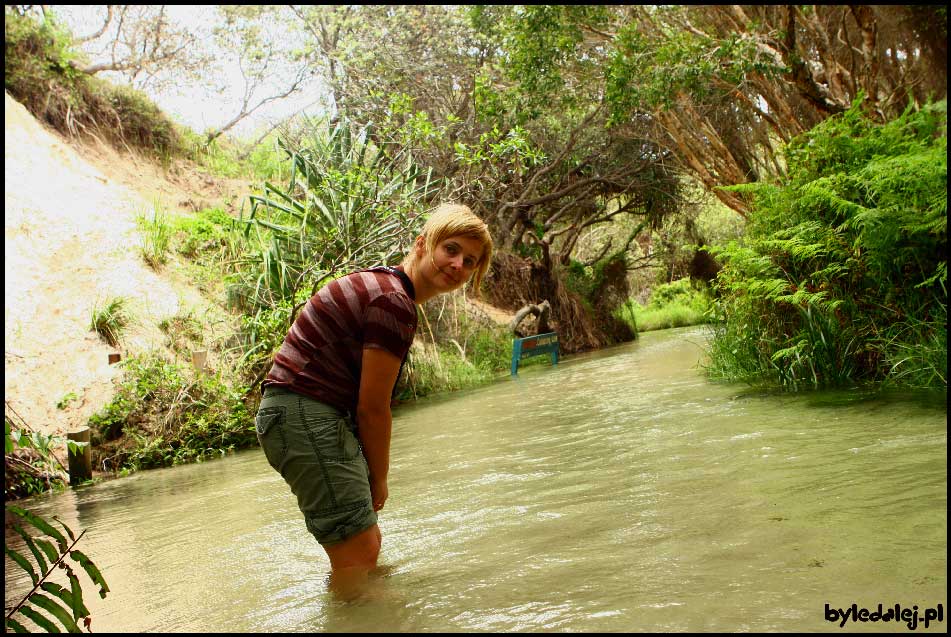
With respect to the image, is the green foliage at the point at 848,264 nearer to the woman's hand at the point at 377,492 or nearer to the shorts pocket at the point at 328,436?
the woman's hand at the point at 377,492

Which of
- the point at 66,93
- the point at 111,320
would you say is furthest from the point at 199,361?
the point at 66,93

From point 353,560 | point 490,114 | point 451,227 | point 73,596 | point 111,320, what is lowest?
point 353,560

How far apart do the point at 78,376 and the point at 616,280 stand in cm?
1548

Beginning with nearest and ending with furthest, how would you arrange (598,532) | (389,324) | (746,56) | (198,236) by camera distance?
(389,324) → (598,532) → (746,56) → (198,236)

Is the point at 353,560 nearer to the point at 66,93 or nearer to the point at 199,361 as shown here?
the point at 199,361

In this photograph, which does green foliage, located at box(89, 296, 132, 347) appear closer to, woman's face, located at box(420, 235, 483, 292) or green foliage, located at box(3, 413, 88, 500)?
green foliage, located at box(3, 413, 88, 500)

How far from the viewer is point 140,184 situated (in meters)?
16.3

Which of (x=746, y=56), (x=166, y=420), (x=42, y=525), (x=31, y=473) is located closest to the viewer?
(x=42, y=525)

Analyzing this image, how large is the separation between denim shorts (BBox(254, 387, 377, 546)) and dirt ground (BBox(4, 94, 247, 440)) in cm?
669

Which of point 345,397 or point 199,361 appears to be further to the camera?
point 199,361

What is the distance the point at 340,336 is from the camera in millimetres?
2807

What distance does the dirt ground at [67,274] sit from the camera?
937 centimetres

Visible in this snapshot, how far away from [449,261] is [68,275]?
34.1 feet

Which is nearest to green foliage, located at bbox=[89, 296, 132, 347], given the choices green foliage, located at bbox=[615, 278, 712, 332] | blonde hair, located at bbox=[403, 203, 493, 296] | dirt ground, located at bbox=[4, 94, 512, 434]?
dirt ground, located at bbox=[4, 94, 512, 434]
